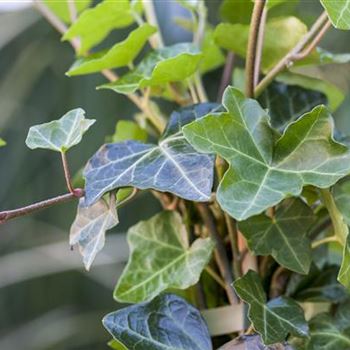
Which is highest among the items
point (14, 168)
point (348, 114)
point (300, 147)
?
point (300, 147)

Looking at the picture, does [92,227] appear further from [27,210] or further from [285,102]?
[285,102]

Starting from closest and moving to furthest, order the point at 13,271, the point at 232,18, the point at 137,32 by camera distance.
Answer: the point at 137,32
the point at 232,18
the point at 13,271

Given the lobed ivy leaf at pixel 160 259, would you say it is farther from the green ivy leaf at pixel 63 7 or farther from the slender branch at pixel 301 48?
the green ivy leaf at pixel 63 7

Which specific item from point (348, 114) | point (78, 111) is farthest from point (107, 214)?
point (348, 114)

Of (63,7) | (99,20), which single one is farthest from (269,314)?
(63,7)

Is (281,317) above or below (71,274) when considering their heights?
above

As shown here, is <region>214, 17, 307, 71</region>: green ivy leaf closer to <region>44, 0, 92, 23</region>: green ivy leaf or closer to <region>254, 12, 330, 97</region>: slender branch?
<region>254, 12, 330, 97</region>: slender branch

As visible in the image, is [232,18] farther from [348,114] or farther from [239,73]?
[348,114]

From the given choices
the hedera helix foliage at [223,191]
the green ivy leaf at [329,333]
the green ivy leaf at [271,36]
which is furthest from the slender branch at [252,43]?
the green ivy leaf at [329,333]

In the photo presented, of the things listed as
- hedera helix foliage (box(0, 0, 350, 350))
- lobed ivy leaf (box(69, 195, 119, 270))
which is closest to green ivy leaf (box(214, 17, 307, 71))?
hedera helix foliage (box(0, 0, 350, 350))
